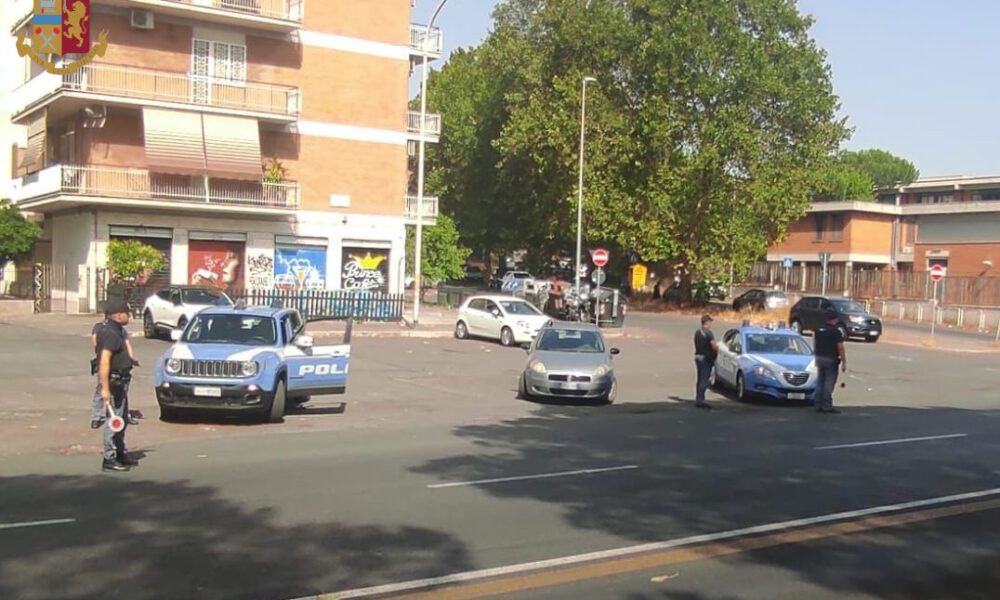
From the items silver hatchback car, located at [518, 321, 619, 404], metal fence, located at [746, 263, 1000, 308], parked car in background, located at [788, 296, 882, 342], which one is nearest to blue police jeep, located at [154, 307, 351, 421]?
silver hatchback car, located at [518, 321, 619, 404]

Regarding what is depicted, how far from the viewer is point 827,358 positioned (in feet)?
59.7

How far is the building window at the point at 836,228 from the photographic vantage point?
6456 centimetres

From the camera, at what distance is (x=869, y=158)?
370ft

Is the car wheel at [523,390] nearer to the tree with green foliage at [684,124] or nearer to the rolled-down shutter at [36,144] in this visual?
the rolled-down shutter at [36,144]

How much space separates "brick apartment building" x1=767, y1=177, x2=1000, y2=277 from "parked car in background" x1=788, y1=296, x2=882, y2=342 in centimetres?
2096

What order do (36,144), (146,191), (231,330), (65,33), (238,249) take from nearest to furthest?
(231,330) < (65,33) < (146,191) < (238,249) < (36,144)

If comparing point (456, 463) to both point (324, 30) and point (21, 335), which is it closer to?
point (21, 335)

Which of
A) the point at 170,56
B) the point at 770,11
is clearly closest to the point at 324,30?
the point at 170,56

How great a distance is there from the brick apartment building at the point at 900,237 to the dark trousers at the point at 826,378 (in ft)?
139

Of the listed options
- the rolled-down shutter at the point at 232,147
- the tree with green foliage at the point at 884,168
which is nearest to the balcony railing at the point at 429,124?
the rolled-down shutter at the point at 232,147

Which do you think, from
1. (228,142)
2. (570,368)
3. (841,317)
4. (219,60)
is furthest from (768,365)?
(219,60)

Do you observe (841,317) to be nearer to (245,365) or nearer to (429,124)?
(429,124)

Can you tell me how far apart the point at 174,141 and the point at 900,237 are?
161ft

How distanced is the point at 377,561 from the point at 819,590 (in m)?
3.07
